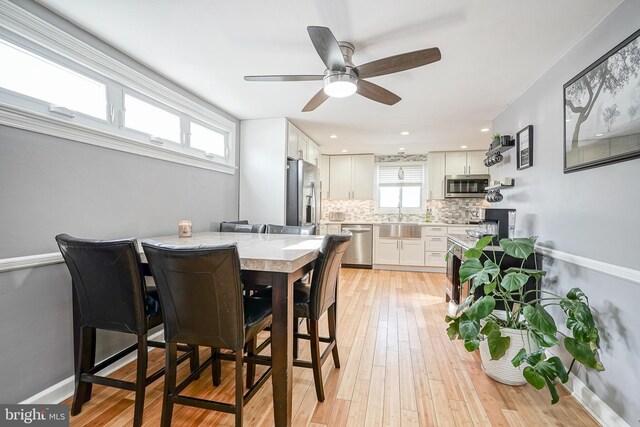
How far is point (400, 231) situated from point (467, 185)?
1524 millimetres

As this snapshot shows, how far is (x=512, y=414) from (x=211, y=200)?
3.14 metres

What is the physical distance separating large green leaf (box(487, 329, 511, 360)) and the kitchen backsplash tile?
4436 mm

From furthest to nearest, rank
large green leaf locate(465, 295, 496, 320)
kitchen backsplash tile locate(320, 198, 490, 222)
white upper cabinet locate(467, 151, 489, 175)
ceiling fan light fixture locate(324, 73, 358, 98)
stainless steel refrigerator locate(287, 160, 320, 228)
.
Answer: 1. kitchen backsplash tile locate(320, 198, 490, 222)
2. white upper cabinet locate(467, 151, 489, 175)
3. stainless steel refrigerator locate(287, 160, 320, 228)
4. ceiling fan light fixture locate(324, 73, 358, 98)
5. large green leaf locate(465, 295, 496, 320)

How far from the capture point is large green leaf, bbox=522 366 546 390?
1.58 meters

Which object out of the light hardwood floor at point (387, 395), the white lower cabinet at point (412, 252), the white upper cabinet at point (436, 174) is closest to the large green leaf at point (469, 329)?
the light hardwood floor at point (387, 395)

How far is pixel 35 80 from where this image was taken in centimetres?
172

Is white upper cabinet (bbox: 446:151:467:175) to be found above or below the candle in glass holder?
above

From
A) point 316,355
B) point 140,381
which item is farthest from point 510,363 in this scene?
point 140,381

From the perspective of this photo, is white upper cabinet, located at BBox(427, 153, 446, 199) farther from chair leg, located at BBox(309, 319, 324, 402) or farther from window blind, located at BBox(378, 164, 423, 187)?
chair leg, located at BBox(309, 319, 324, 402)

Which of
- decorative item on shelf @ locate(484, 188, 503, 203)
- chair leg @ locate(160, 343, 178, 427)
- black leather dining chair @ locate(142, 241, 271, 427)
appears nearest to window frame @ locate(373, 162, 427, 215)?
decorative item on shelf @ locate(484, 188, 503, 203)

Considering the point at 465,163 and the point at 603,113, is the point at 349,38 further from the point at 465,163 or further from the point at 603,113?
the point at 465,163

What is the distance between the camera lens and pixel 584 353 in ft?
5.16

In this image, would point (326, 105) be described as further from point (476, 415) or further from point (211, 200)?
point (476, 415)

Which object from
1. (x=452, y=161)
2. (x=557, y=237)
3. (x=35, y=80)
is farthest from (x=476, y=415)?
(x=452, y=161)
